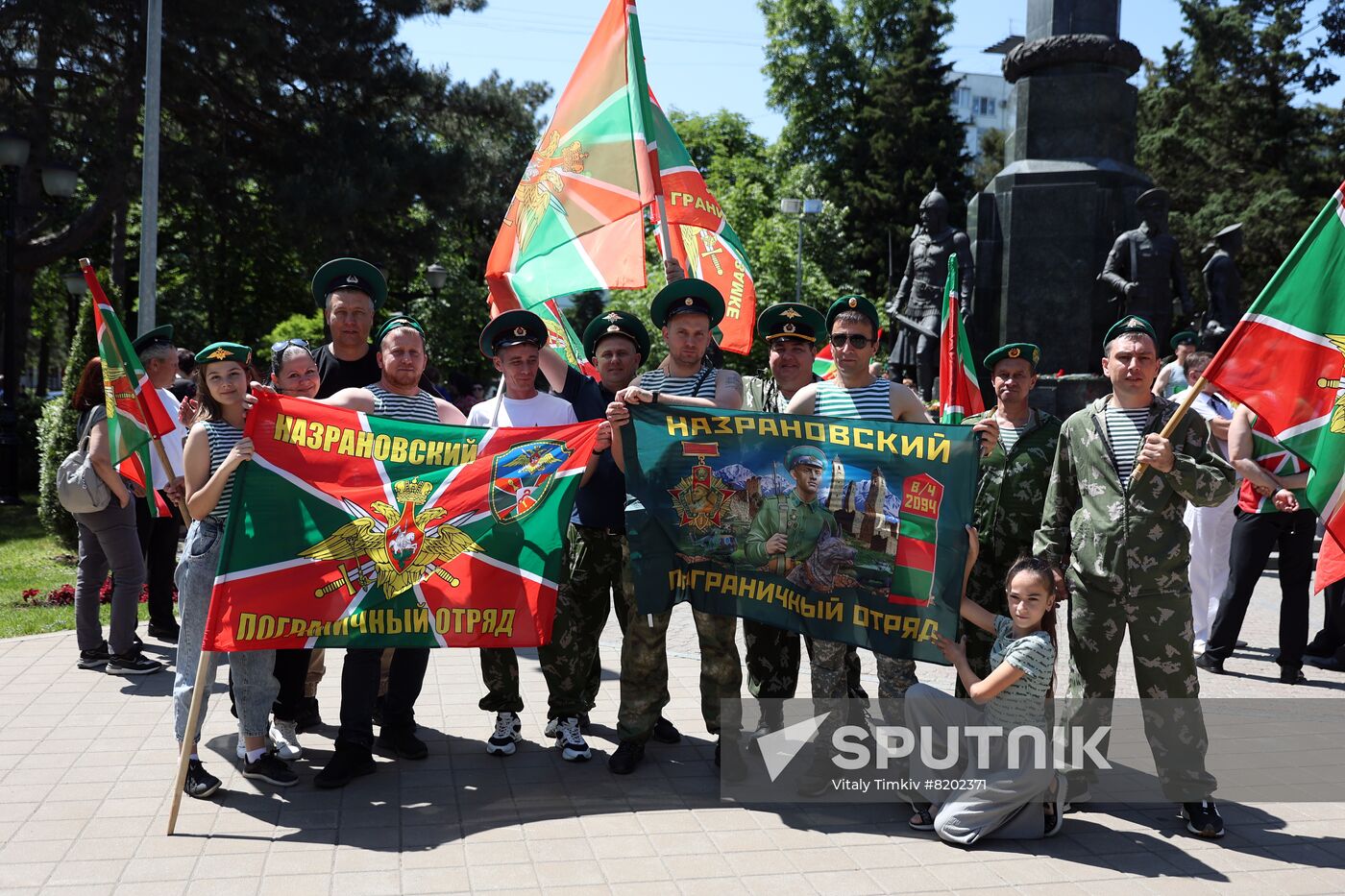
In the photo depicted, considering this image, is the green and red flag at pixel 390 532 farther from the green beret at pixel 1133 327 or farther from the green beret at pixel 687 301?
the green beret at pixel 1133 327

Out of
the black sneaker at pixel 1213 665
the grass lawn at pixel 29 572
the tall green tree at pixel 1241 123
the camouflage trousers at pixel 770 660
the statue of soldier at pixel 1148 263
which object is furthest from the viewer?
the tall green tree at pixel 1241 123

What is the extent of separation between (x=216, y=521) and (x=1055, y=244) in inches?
465

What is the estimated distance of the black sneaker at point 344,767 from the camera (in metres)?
5.00

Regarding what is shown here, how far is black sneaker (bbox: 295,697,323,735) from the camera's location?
5.81 metres

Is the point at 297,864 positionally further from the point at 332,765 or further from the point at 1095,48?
the point at 1095,48

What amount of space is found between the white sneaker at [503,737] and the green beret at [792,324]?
2.31 m

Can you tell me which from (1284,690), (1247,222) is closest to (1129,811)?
(1284,690)

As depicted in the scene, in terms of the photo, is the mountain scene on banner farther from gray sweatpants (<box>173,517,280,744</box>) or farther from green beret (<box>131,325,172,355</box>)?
green beret (<box>131,325,172,355</box>)

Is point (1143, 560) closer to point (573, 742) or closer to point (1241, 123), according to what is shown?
point (573, 742)

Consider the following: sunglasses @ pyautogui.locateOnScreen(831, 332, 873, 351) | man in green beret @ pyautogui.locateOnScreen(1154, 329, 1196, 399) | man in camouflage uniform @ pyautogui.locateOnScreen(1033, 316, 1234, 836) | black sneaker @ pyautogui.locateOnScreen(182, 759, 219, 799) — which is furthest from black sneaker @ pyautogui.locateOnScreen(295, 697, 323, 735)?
man in green beret @ pyautogui.locateOnScreen(1154, 329, 1196, 399)

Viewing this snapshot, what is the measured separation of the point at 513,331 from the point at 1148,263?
408 inches

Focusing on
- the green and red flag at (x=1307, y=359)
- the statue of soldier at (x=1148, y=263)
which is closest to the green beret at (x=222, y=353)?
the green and red flag at (x=1307, y=359)

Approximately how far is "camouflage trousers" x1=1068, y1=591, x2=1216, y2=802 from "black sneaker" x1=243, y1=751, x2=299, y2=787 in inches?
140

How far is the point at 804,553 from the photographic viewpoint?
4945 mm
